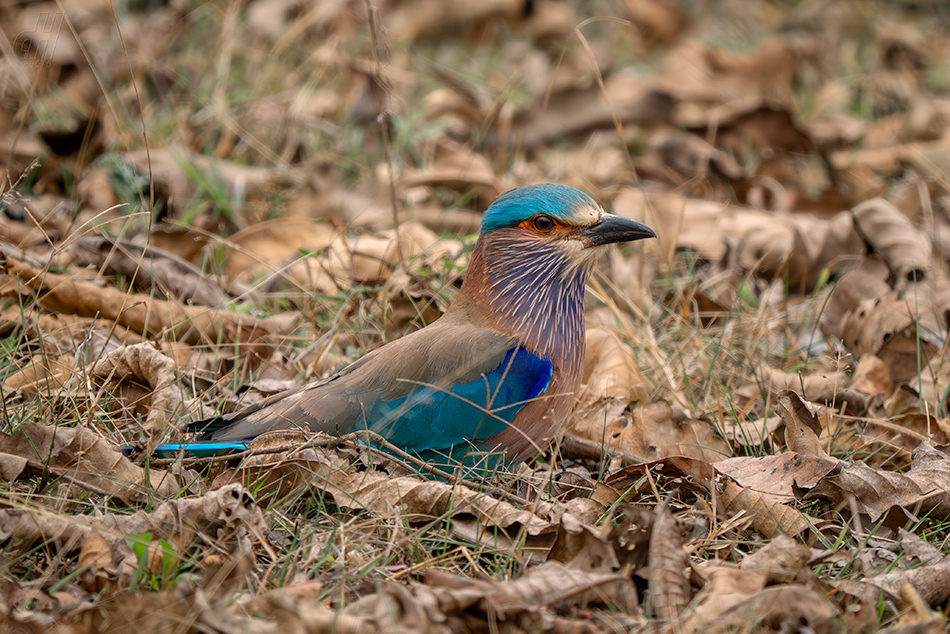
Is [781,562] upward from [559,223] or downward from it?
downward

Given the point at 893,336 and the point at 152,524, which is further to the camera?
the point at 893,336

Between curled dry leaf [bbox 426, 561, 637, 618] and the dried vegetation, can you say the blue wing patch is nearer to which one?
the dried vegetation

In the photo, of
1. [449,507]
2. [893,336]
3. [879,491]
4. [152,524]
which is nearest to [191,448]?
[152,524]

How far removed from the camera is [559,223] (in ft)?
11.9

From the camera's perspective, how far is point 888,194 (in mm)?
6078

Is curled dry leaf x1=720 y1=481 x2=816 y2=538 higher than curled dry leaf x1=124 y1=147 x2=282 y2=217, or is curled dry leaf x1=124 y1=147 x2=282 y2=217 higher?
curled dry leaf x1=124 y1=147 x2=282 y2=217

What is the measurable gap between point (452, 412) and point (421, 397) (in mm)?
125

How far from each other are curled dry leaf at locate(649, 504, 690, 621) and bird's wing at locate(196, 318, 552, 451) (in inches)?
34.4

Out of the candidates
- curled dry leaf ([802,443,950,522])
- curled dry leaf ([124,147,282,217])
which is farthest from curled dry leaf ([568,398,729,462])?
curled dry leaf ([124,147,282,217])

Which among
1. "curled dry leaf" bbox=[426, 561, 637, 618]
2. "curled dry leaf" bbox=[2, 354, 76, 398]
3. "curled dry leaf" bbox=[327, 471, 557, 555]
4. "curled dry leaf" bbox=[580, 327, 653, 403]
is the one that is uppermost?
"curled dry leaf" bbox=[2, 354, 76, 398]

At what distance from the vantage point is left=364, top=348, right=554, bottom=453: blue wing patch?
3.35m

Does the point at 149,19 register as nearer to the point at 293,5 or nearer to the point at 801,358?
the point at 293,5

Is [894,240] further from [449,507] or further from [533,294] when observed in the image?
[449,507]

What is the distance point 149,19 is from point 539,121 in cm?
328
